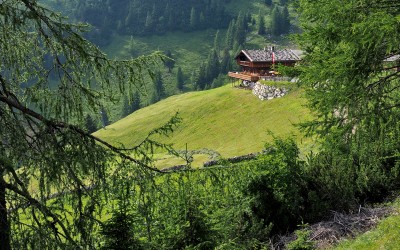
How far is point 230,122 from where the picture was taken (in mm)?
57031

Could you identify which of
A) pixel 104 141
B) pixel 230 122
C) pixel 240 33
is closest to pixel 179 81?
pixel 240 33

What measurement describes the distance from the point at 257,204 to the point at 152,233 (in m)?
7.77

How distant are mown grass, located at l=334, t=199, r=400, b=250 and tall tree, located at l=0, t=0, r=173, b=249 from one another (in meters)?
7.75

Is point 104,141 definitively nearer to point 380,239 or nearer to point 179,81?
point 380,239

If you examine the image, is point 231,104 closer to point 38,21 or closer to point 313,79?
point 313,79

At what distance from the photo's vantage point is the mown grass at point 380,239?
35.0 ft

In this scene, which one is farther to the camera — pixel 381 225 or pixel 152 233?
pixel 381 225

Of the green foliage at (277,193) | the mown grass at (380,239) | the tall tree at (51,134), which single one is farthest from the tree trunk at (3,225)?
the green foliage at (277,193)

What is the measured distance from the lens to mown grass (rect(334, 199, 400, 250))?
35.0 ft

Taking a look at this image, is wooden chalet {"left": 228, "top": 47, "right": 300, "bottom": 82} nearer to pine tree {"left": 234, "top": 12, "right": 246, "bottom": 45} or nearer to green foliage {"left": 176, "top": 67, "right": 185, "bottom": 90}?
green foliage {"left": 176, "top": 67, "right": 185, "bottom": 90}

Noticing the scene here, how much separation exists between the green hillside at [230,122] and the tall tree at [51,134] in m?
37.2

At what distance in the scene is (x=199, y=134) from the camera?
187 feet

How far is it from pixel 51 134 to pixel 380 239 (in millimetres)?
9642

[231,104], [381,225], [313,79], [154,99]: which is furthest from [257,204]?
[154,99]
